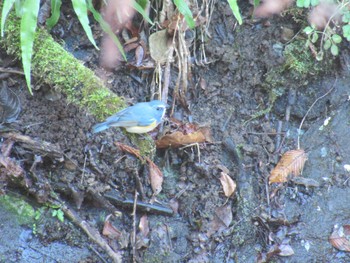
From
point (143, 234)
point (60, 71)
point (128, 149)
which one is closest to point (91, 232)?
point (143, 234)

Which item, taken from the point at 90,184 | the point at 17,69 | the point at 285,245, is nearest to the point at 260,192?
the point at 285,245

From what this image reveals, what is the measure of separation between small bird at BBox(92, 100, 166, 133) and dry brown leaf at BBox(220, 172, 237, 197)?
63 cm

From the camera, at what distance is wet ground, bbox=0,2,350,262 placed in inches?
161

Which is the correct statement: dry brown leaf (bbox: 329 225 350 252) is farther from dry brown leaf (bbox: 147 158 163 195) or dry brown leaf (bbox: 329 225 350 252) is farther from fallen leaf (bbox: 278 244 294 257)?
dry brown leaf (bbox: 147 158 163 195)

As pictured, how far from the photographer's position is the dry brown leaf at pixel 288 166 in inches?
187

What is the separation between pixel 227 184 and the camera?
457 centimetres

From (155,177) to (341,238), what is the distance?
1.39 m

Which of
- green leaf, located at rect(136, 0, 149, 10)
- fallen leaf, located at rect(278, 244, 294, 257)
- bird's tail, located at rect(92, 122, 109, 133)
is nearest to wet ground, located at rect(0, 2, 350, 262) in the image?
fallen leaf, located at rect(278, 244, 294, 257)

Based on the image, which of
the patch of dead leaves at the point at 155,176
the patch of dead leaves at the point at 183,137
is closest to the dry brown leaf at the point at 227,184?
the patch of dead leaves at the point at 183,137

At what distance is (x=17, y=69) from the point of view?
14.0 feet

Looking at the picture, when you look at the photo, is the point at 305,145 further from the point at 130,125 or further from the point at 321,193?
the point at 130,125

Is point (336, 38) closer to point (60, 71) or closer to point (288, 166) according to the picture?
point (288, 166)

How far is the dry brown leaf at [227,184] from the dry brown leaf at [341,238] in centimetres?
78

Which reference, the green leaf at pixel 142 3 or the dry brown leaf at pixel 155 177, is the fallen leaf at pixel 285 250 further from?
the green leaf at pixel 142 3
